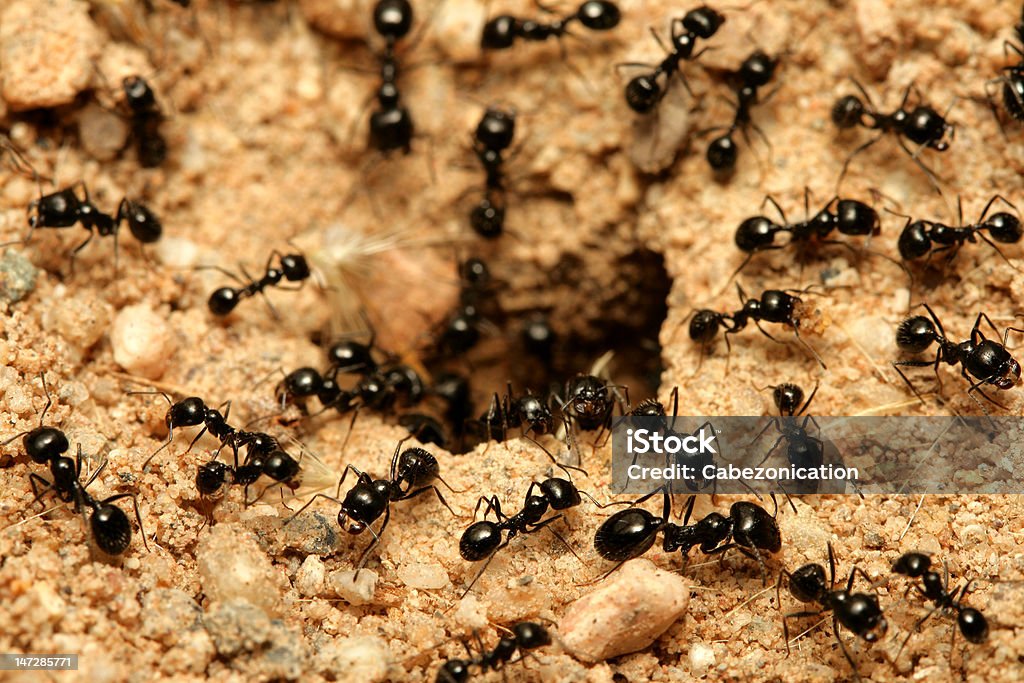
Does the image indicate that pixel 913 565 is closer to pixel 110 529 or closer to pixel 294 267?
pixel 110 529

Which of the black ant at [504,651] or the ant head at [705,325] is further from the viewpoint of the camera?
the ant head at [705,325]

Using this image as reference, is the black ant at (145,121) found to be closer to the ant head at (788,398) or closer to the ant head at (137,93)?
the ant head at (137,93)

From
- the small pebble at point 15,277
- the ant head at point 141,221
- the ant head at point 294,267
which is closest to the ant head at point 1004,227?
the ant head at point 294,267

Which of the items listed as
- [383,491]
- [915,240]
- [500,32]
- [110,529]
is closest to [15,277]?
[110,529]

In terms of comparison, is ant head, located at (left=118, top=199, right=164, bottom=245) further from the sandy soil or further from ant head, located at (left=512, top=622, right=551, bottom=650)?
ant head, located at (left=512, top=622, right=551, bottom=650)

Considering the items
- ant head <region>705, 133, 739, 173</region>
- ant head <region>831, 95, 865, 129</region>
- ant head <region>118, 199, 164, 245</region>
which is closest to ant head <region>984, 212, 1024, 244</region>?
ant head <region>831, 95, 865, 129</region>

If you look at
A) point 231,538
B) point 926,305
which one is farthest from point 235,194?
point 926,305

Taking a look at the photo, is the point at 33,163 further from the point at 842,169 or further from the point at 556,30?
the point at 842,169
